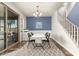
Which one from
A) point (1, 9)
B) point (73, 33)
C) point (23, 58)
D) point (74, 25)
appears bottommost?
point (23, 58)

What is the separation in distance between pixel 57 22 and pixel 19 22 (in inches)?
74.3

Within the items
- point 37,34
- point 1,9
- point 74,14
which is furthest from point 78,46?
point 1,9

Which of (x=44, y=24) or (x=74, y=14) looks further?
(x=44, y=24)

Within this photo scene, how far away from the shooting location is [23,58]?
7.52 ft

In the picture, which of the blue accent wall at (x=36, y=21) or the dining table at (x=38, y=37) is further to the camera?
the dining table at (x=38, y=37)

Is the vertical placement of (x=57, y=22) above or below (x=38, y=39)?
above

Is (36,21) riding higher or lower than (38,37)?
higher

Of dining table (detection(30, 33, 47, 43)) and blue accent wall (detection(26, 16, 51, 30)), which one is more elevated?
blue accent wall (detection(26, 16, 51, 30))

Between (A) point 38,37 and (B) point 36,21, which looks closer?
(B) point 36,21

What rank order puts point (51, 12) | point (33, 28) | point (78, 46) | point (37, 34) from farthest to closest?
point (51, 12) < point (37, 34) < point (33, 28) < point (78, 46)

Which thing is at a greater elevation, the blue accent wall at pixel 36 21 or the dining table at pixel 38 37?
the blue accent wall at pixel 36 21

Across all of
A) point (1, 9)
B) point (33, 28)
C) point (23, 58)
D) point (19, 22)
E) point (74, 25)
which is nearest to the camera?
point (23, 58)

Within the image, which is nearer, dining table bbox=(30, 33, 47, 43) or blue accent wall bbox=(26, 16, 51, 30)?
blue accent wall bbox=(26, 16, 51, 30)

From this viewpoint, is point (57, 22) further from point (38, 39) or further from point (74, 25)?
point (74, 25)
